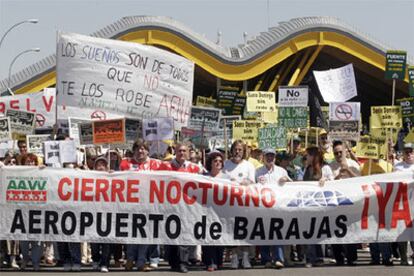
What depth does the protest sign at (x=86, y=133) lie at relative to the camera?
17938 mm

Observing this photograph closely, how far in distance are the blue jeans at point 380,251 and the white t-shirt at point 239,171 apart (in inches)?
77.4

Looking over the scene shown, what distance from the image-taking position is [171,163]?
1634 cm

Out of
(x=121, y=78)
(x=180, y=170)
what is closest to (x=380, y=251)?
(x=180, y=170)

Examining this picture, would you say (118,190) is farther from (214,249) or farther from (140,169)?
(214,249)

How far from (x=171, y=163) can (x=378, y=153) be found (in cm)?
459

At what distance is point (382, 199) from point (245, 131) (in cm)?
855

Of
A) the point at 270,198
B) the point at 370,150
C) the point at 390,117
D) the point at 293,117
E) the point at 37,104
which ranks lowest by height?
the point at 270,198

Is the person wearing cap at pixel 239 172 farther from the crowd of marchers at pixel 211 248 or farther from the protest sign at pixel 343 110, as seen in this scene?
the protest sign at pixel 343 110

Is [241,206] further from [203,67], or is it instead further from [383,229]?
[203,67]

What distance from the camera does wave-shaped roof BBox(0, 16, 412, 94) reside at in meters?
50.8

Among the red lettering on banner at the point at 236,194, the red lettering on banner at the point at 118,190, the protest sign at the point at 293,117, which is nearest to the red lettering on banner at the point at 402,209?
the red lettering on banner at the point at 236,194

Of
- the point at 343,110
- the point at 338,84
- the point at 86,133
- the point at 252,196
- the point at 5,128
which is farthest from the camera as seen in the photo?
the point at 338,84

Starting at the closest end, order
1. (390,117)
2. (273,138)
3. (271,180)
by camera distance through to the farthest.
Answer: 1. (271,180)
2. (390,117)
3. (273,138)

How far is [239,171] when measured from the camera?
16.2 meters
